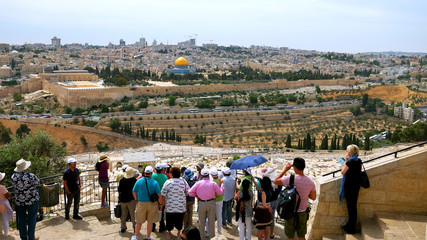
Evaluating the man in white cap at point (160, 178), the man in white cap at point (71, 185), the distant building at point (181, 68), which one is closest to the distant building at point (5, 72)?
the distant building at point (181, 68)

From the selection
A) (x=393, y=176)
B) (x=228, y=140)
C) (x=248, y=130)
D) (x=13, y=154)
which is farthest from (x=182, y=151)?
(x=393, y=176)

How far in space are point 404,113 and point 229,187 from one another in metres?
40.1

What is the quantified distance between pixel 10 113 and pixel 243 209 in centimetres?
3562

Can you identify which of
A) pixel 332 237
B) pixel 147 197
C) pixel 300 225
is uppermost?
pixel 147 197

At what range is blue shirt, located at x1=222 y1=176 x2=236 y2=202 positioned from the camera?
543cm

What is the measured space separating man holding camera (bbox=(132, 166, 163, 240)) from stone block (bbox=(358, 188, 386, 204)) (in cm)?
249

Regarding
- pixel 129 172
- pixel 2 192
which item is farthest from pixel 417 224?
pixel 2 192

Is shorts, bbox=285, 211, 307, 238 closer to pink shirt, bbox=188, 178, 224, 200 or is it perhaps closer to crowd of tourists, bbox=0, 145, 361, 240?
crowd of tourists, bbox=0, 145, 361, 240

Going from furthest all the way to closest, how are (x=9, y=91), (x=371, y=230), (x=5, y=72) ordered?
(x=5, y=72), (x=9, y=91), (x=371, y=230)

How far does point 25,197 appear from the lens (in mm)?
4777

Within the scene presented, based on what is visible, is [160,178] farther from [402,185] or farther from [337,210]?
[402,185]

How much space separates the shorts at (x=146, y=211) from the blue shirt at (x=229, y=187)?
3.25ft


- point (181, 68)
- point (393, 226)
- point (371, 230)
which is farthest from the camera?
point (181, 68)

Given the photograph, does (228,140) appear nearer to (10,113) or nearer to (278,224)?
(10,113)
